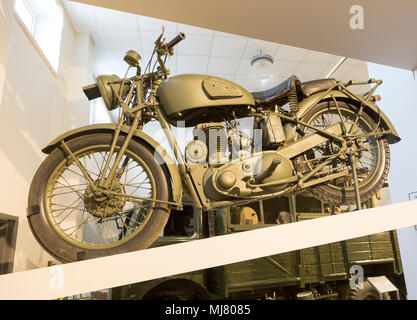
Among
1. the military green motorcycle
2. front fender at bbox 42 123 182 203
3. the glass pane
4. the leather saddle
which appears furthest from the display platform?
the glass pane

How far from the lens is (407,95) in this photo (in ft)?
5.65

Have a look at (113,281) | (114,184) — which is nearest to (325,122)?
(114,184)

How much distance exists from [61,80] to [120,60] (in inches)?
40.9

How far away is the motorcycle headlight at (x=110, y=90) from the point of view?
1350 millimetres

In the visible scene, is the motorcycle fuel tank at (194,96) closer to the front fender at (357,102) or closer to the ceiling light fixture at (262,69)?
the front fender at (357,102)

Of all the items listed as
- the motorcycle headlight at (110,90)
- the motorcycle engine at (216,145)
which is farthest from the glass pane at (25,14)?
the motorcycle engine at (216,145)

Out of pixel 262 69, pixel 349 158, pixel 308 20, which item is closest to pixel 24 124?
pixel 308 20

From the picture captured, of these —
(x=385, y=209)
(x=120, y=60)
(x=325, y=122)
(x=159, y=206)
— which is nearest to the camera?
(x=385, y=209)

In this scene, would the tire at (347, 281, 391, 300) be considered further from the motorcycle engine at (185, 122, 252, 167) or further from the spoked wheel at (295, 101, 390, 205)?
the motorcycle engine at (185, 122, 252, 167)

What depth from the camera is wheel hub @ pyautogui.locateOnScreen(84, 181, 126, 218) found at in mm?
1198

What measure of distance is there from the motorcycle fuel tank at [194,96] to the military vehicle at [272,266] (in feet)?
5.99

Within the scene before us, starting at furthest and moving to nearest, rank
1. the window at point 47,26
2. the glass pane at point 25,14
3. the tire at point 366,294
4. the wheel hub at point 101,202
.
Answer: the window at point 47,26 < the glass pane at point 25,14 < the tire at point 366,294 < the wheel hub at point 101,202

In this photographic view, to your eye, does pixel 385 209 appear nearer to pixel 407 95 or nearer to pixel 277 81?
pixel 407 95

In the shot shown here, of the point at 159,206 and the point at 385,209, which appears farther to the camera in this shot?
the point at 159,206
